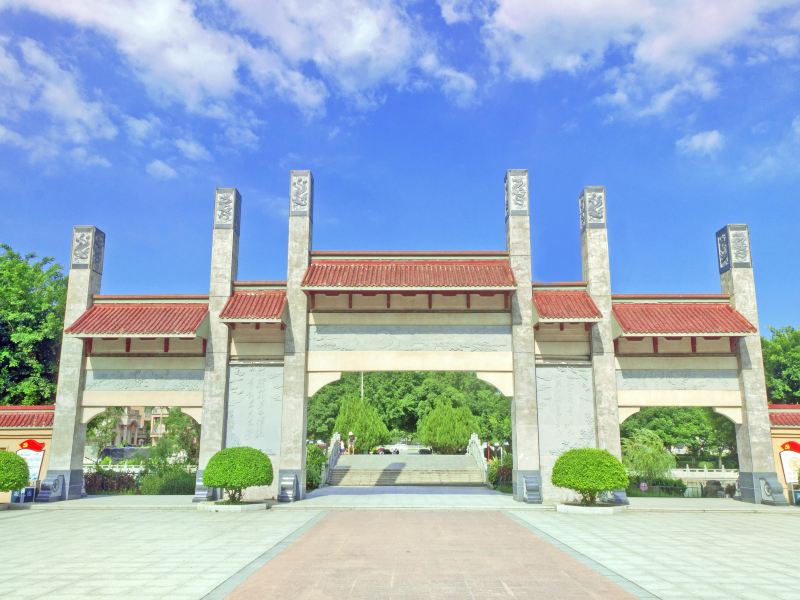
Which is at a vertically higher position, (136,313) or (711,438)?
(136,313)

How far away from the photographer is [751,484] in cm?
1847

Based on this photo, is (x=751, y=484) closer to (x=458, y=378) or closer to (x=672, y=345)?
(x=672, y=345)

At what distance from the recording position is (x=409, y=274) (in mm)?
19016

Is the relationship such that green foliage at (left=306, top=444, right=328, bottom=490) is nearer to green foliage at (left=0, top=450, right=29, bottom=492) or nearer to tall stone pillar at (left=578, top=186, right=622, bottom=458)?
green foliage at (left=0, top=450, right=29, bottom=492)

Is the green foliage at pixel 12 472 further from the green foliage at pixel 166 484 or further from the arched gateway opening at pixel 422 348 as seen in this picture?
the green foliage at pixel 166 484

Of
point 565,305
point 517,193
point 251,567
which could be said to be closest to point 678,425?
point 565,305

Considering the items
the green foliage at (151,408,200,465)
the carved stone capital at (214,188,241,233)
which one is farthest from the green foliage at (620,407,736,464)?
the carved stone capital at (214,188,241,233)

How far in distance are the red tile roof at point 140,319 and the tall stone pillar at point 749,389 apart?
17.7 m

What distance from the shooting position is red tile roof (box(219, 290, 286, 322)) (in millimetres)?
18234

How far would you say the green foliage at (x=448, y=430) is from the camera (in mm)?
40906

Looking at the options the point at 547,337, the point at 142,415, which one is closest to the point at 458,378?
the point at 547,337

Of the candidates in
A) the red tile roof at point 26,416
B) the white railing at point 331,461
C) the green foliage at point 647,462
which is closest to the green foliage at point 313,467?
the white railing at point 331,461

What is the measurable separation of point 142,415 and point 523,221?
2821 inches

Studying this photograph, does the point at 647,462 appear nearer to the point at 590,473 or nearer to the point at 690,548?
the point at 590,473
